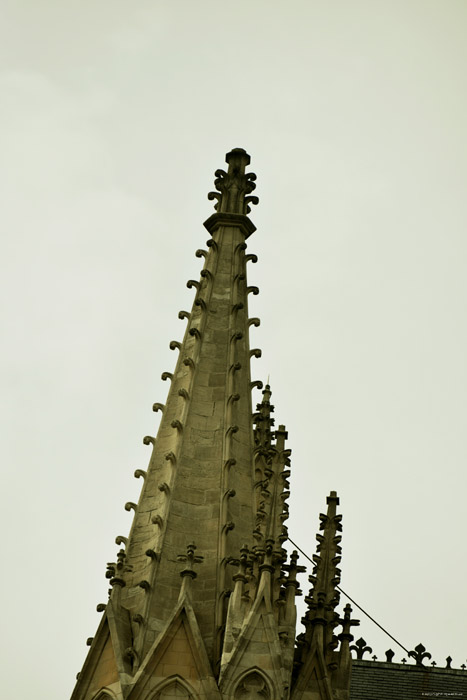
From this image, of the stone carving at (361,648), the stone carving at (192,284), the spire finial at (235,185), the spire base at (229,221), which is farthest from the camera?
the spire finial at (235,185)

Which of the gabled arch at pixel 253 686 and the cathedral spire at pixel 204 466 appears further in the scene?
the cathedral spire at pixel 204 466

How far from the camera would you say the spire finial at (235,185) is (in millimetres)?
40000

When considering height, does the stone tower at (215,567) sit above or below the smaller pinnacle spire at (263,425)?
below

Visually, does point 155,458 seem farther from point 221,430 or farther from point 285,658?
point 285,658

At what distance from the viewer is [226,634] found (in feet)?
103

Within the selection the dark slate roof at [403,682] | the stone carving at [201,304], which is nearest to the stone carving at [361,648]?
the dark slate roof at [403,682]

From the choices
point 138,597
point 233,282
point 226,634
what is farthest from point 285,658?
point 233,282

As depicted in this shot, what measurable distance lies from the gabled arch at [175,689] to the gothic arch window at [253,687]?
2.71ft

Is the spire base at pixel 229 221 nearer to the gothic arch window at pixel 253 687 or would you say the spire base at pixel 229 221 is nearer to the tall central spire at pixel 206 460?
the tall central spire at pixel 206 460

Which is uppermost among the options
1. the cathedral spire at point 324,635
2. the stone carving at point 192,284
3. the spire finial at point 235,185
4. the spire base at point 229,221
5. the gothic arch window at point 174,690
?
the spire finial at point 235,185

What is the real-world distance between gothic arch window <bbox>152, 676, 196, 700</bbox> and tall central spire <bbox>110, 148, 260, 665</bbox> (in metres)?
0.72

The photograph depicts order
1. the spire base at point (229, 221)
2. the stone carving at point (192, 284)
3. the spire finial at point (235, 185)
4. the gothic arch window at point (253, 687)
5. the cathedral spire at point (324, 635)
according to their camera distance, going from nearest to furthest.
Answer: the gothic arch window at point (253, 687) → the cathedral spire at point (324, 635) → the stone carving at point (192, 284) → the spire base at point (229, 221) → the spire finial at point (235, 185)

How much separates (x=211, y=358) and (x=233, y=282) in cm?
220

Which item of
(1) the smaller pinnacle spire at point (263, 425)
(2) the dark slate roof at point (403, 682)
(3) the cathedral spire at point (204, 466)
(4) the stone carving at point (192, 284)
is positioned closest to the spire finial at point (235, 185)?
(3) the cathedral spire at point (204, 466)
